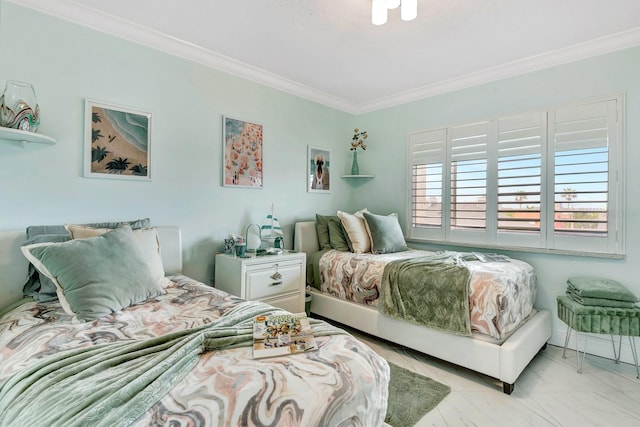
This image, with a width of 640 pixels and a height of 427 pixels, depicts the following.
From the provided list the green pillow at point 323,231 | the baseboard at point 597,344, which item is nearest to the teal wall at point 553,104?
the baseboard at point 597,344

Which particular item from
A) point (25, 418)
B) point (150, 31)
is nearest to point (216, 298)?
point (25, 418)

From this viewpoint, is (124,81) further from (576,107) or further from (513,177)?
(576,107)

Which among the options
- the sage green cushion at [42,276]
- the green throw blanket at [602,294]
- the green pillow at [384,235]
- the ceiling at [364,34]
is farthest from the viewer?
the green pillow at [384,235]

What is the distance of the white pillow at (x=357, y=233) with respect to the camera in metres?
3.10

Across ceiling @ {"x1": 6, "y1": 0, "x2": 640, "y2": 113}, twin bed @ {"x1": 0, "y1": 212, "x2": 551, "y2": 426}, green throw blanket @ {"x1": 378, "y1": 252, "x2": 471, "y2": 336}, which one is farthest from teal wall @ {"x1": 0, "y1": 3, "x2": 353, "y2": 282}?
green throw blanket @ {"x1": 378, "y1": 252, "x2": 471, "y2": 336}

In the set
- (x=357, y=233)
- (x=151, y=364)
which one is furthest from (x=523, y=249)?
(x=151, y=364)

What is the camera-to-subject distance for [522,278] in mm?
2371

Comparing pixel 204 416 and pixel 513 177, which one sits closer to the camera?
pixel 204 416

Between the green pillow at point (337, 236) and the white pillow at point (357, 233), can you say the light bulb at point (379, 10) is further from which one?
the green pillow at point (337, 236)

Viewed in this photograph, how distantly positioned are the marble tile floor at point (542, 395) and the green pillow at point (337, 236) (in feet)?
3.49

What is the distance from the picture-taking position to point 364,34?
241 centimetres

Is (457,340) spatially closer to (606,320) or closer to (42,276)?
(606,320)

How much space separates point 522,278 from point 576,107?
1.51 metres

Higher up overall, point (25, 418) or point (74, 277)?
point (74, 277)
